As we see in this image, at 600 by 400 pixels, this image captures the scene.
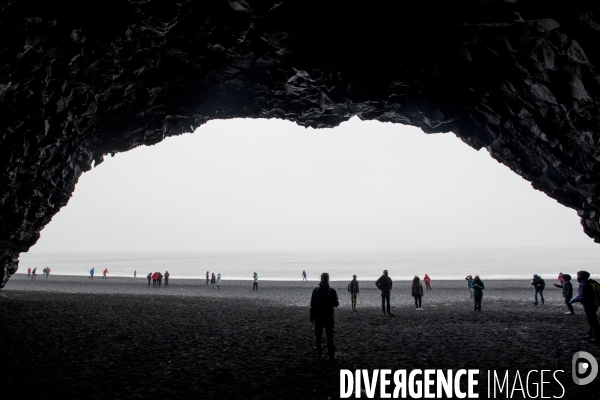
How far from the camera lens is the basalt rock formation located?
347 inches

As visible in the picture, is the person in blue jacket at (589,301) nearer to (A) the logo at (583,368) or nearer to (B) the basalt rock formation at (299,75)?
(A) the logo at (583,368)

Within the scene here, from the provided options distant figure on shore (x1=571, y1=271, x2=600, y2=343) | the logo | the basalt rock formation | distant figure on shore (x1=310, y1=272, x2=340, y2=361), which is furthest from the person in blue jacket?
distant figure on shore (x1=310, y1=272, x2=340, y2=361)

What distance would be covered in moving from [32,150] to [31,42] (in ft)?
16.9

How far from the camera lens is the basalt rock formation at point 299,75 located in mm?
8820

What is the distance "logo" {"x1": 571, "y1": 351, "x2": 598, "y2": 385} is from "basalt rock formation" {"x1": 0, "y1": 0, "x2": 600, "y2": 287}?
20.7 ft

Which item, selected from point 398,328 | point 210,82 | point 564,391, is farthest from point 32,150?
point 564,391

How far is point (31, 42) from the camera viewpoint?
29.0 feet

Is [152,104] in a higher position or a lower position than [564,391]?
higher

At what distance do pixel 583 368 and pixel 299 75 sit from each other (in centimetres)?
A: 1196

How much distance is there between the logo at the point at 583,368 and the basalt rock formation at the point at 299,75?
6321 millimetres

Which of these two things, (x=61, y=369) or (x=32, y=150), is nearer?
(x=61, y=369)

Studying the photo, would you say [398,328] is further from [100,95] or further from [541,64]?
[100,95]

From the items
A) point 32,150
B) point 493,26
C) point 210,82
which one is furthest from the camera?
point 210,82

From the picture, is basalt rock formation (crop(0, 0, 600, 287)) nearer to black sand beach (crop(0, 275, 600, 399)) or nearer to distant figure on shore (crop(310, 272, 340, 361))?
black sand beach (crop(0, 275, 600, 399))
